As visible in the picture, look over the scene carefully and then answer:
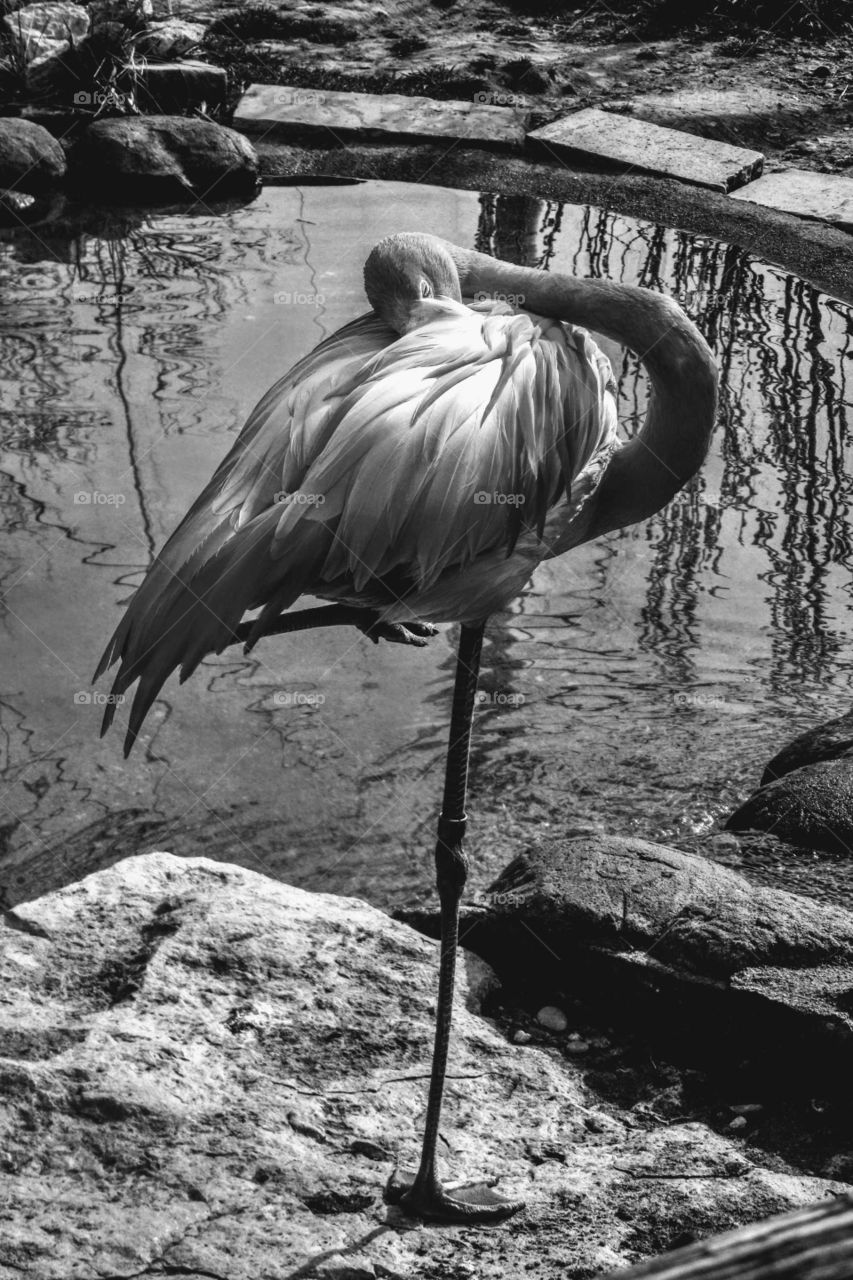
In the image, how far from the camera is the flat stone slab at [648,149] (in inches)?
330

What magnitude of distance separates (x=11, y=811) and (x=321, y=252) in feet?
14.6

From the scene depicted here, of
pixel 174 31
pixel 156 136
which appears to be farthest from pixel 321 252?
pixel 174 31

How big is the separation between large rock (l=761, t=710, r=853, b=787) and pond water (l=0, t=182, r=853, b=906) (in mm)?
118

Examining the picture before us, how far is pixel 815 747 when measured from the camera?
3.97 meters

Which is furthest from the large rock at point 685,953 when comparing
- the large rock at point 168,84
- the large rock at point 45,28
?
the large rock at point 45,28

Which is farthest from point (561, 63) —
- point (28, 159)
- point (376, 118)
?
point (28, 159)

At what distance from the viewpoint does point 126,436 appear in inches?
228

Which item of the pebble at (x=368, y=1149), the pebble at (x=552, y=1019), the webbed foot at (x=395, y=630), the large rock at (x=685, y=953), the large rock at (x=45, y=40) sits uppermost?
the large rock at (x=45, y=40)

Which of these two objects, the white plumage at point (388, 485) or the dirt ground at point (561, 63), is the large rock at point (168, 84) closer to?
the dirt ground at point (561, 63)

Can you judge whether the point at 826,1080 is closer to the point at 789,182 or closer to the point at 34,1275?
the point at 34,1275

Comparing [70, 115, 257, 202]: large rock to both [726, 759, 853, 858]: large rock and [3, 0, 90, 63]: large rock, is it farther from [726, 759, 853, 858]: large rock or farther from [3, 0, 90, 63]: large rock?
[726, 759, 853, 858]: large rock

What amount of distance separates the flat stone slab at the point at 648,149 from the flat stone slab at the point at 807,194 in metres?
0.16

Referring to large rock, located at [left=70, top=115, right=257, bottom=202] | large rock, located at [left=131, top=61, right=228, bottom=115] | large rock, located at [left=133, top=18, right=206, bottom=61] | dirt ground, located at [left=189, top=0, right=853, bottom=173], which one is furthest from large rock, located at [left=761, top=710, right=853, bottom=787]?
large rock, located at [left=133, top=18, right=206, bottom=61]

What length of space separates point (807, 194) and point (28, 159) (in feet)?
15.8
